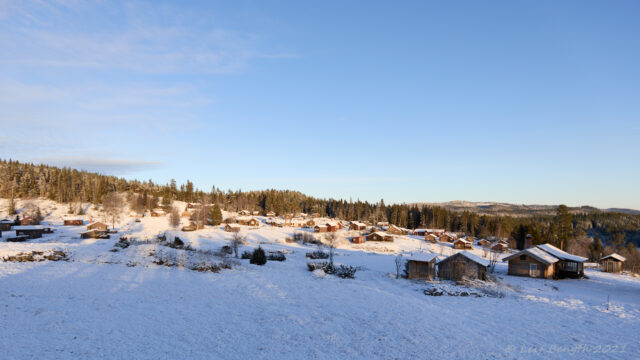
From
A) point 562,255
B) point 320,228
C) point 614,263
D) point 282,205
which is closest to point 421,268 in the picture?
point 562,255

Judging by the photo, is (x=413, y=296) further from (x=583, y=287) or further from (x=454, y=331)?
(x=583, y=287)

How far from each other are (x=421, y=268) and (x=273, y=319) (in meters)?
25.7

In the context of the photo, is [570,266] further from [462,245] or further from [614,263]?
[462,245]

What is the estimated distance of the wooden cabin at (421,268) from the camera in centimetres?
3897

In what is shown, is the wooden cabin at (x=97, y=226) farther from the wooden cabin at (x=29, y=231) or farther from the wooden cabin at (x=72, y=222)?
the wooden cabin at (x=72, y=222)

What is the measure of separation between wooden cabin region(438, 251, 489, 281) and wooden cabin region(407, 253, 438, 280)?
1.90m

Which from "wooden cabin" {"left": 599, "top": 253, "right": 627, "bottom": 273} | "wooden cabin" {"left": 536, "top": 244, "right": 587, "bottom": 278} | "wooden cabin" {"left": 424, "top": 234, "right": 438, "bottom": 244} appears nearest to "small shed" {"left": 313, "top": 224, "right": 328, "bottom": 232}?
"wooden cabin" {"left": 424, "top": 234, "right": 438, "bottom": 244}

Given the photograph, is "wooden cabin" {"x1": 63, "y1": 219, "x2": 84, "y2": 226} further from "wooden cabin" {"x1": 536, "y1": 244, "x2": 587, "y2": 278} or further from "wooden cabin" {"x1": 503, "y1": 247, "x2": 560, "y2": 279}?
"wooden cabin" {"x1": 536, "y1": 244, "x2": 587, "y2": 278}

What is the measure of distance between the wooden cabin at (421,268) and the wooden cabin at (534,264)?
13.5 meters

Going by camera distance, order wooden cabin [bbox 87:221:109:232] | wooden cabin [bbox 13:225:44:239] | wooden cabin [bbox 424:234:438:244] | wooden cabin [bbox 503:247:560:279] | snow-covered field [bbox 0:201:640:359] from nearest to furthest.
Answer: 1. snow-covered field [bbox 0:201:640:359]
2. wooden cabin [bbox 503:247:560:279]
3. wooden cabin [bbox 13:225:44:239]
4. wooden cabin [bbox 87:221:109:232]
5. wooden cabin [bbox 424:234:438:244]

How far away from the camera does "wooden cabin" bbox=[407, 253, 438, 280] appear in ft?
128

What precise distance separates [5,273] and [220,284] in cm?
1640

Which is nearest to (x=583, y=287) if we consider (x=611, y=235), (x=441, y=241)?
(x=441, y=241)

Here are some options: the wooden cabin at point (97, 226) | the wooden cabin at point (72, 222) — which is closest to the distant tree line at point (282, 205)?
the wooden cabin at point (72, 222)
